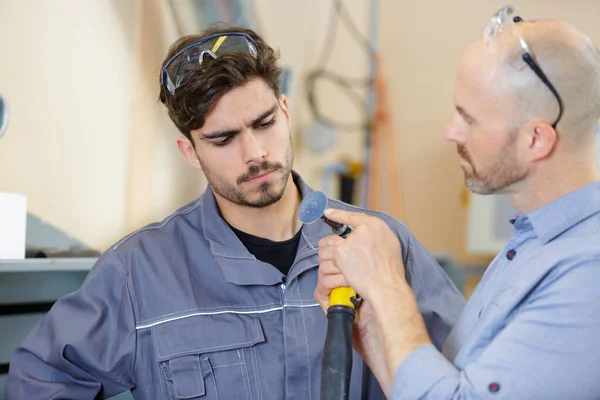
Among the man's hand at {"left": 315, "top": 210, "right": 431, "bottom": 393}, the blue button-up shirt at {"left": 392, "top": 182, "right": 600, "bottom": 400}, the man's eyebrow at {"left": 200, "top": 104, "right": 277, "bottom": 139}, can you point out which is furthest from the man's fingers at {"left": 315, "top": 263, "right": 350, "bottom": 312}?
the man's eyebrow at {"left": 200, "top": 104, "right": 277, "bottom": 139}

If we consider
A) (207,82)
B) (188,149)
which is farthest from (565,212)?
(188,149)

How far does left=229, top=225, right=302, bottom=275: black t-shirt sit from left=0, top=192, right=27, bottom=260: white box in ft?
1.41

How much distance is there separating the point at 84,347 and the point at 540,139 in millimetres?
852

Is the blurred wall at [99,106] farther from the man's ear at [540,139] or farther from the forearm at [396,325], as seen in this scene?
the man's ear at [540,139]

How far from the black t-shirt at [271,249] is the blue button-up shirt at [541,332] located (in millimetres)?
530

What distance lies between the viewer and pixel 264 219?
1.45m

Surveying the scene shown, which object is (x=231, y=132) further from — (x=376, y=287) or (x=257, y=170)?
(x=376, y=287)

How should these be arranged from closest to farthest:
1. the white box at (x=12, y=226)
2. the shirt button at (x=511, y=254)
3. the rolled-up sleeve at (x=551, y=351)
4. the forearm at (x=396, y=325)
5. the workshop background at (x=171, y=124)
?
the rolled-up sleeve at (x=551, y=351) < the forearm at (x=396, y=325) < the shirt button at (x=511, y=254) < the white box at (x=12, y=226) < the workshop background at (x=171, y=124)

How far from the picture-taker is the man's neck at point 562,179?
944mm

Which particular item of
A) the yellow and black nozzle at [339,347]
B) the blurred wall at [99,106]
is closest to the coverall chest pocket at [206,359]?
the yellow and black nozzle at [339,347]

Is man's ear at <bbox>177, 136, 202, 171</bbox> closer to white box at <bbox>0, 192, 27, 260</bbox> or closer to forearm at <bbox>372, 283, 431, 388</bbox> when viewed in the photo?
white box at <bbox>0, 192, 27, 260</bbox>

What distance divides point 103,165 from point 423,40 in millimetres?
2108

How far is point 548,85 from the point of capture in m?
0.91

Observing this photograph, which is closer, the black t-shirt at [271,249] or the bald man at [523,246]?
the bald man at [523,246]
